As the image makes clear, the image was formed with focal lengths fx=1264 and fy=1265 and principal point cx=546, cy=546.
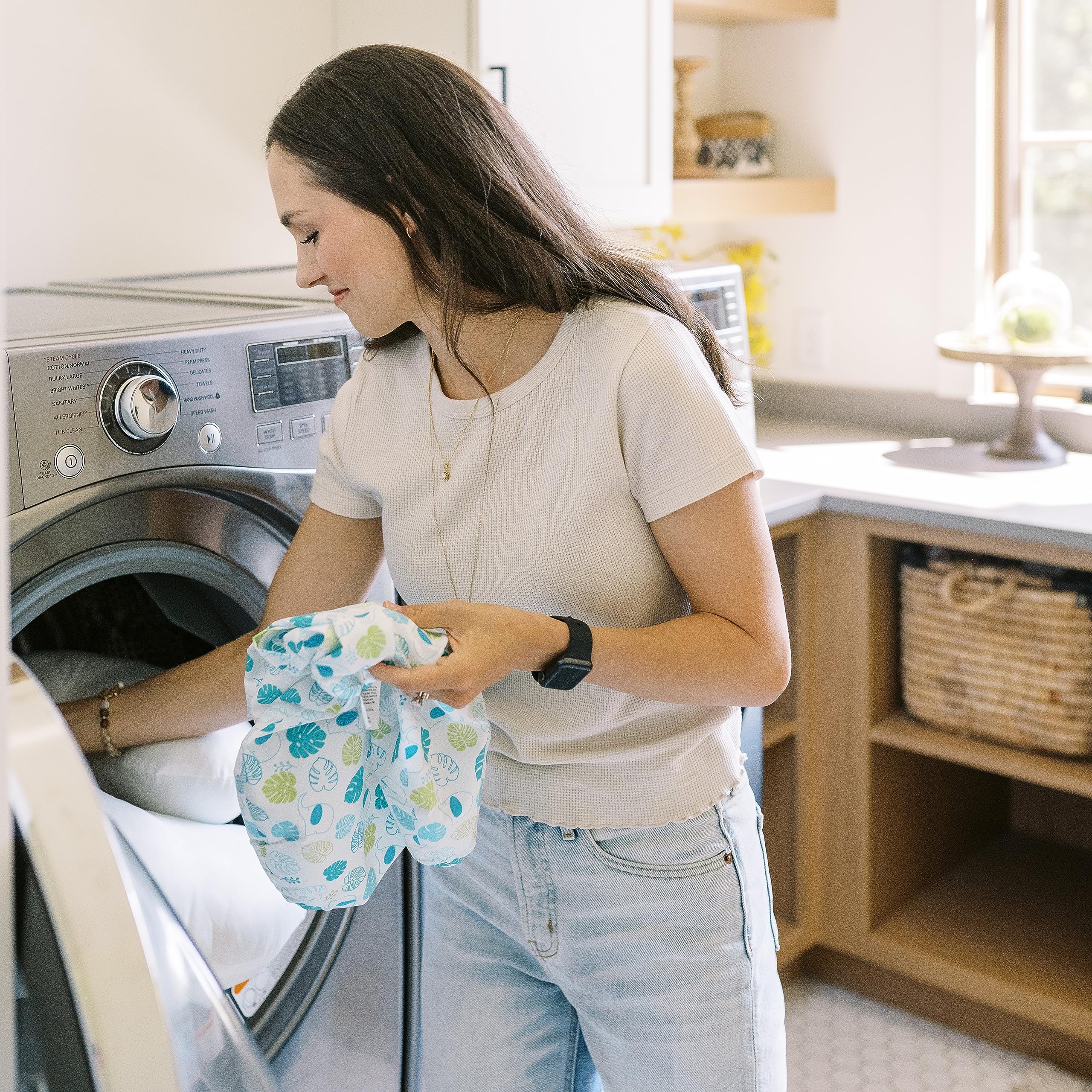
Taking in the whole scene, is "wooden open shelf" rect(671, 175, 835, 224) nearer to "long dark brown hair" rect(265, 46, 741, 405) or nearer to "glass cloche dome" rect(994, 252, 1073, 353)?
"glass cloche dome" rect(994, 252, 1073, 353)

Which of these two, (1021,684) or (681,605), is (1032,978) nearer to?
(1021,684)

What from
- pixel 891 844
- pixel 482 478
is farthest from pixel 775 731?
pixel 482 478

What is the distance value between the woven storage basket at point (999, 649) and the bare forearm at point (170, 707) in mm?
1259

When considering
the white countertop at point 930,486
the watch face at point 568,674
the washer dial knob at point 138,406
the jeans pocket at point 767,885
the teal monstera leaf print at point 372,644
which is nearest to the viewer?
the teal monstera leaf print at point 372,644

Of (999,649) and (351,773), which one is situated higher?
(351,773)

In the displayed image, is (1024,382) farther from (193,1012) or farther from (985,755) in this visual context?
(193,1012)

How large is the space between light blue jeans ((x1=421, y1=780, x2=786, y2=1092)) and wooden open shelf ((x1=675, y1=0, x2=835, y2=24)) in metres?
1.67

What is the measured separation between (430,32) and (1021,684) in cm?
130

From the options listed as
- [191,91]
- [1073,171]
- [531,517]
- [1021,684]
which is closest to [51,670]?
[531,517]

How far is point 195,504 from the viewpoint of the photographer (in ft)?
3.67

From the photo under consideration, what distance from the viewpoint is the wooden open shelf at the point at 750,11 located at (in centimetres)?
227

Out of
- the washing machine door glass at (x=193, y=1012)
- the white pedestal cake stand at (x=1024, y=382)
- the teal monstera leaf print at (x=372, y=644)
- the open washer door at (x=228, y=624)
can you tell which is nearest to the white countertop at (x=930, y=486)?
the white pedestal cake stand at (x=1024, y=382)

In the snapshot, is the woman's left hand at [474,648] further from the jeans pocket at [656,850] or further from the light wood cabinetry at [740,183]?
the light wood cabinetry at [740,183]

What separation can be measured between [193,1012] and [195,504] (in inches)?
22.0
